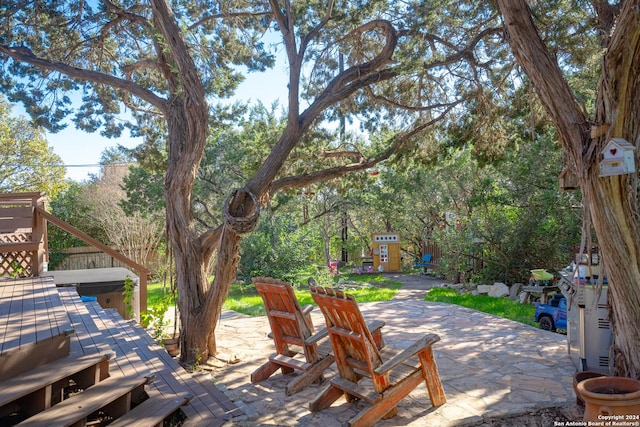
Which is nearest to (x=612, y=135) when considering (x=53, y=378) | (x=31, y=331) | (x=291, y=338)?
(x=291, y=338)

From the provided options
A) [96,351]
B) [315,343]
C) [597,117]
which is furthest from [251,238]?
[597,117]

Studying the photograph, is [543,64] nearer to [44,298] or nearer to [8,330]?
Answer: [8,330]

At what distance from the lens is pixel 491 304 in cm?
916

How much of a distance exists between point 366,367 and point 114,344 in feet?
7.69

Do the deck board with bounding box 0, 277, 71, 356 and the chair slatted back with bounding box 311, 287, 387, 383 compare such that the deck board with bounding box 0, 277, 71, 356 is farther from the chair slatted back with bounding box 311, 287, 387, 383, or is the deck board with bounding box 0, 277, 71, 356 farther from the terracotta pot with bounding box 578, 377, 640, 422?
the terracotta pot with bounding box 578, 377, 640, 422

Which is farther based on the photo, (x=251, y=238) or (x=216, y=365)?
(x=251, y=238)

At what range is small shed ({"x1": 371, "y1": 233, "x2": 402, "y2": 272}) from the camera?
59.6 ft

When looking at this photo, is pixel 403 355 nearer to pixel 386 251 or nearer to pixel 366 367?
pixel 366 367

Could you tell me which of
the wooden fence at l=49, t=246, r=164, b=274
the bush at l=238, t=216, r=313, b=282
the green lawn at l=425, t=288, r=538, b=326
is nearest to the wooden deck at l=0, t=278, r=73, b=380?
the green lawn at l=425, t=288, r=538, b=326

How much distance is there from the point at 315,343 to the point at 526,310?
5.30 meters

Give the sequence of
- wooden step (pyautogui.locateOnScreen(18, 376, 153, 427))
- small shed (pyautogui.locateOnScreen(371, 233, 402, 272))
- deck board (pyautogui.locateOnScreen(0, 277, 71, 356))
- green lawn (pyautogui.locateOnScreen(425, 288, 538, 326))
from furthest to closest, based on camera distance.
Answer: small shed (pyautogui.locateOnScreen(371, 233, 402, 272)), green lawn (pyautogui.locateOnScreen(425, 288, 538, 326)), deck board (pyautogui.locateOnScreen(0, 277, 71, 356)), wooden step (pyautogui.locateOnScreen(18, 376, 153, 427))

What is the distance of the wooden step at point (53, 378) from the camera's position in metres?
2.63

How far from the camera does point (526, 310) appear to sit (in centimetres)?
836

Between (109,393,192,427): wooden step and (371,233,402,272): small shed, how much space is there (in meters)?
15.1
